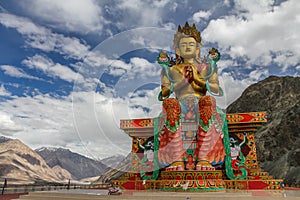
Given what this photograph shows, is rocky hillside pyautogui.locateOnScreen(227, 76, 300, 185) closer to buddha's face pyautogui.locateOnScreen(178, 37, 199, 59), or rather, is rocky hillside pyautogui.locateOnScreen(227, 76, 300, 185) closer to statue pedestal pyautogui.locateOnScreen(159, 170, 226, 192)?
statue pedestal pyautogui.locateOnScreen(159, 170, 226, 192)

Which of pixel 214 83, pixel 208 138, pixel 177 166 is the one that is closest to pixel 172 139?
pixel 177 166

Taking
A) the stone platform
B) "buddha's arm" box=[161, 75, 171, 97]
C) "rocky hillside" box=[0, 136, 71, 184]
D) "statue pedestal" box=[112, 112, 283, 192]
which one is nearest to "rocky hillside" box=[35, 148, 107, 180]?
"rocky hillside" box=[0, 136, 71, 184]

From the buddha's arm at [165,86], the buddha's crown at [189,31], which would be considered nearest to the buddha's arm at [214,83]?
the buddha's arm at [165,86]

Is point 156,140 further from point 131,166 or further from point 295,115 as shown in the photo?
point 295,115

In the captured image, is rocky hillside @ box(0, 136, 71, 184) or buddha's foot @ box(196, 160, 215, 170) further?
rocky hillside @ box(0, 136, 71, 184)

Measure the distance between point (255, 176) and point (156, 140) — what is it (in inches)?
208

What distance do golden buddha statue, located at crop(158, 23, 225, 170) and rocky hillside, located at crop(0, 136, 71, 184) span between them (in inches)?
2147

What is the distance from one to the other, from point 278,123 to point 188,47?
4121 cm

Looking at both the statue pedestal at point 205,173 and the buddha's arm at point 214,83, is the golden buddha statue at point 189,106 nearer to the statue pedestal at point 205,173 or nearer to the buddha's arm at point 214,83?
the buddha's arm at point 214,83

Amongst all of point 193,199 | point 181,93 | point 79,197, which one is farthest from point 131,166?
point 193,199

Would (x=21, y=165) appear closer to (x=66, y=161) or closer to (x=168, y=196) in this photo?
(x=66, y=161)

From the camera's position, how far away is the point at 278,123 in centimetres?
4862

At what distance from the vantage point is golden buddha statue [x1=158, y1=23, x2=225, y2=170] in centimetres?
1204

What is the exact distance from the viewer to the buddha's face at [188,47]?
14.2 m
